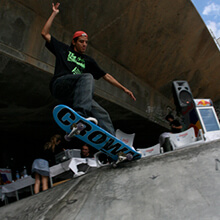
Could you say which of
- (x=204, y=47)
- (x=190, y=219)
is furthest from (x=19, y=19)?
(x=204, y=47)

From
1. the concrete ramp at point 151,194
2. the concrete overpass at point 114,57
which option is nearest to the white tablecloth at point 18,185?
the concrete overpass at point 114,57

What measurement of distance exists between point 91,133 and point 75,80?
0.71 metres

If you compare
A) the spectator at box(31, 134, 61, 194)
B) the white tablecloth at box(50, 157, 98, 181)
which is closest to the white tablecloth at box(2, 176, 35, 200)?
the spectator at box(31, 134, 61, 194)

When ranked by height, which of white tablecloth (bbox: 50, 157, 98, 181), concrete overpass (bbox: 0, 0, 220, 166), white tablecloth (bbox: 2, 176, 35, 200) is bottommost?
white tablecloth (bbox: 2, 176, 35, 200)

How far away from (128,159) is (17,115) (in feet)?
18.8

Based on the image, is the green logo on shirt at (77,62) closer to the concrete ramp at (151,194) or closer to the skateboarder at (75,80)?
the skateboarder at (75,80)

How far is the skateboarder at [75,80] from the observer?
2561 millimetres

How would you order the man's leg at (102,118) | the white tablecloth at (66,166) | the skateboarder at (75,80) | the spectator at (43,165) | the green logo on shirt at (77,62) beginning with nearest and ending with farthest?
the skateboarder at (75,80) < the man's leg at (102,118) < the green logo on shirt at (77,62) < the spectator at (43,165) < the white tablecloth at (66,166)

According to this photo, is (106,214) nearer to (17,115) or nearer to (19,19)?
(19,19)

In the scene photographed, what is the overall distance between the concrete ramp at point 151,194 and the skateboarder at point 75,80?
80 centimetres

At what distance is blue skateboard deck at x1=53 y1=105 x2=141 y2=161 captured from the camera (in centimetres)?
229

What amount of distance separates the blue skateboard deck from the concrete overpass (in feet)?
10.5

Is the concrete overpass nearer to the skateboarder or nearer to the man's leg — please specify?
the skateboarder

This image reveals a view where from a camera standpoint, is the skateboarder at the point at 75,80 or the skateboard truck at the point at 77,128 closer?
the skateboard truck at the point at 77,128
